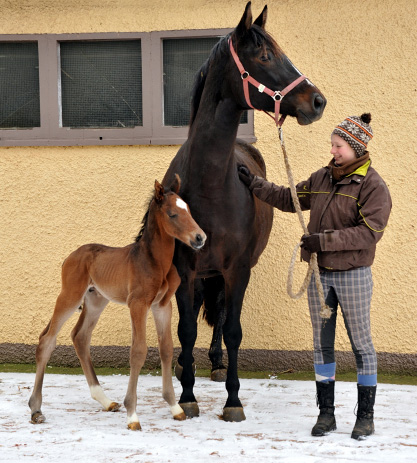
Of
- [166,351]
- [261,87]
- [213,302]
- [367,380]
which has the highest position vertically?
[261,87]

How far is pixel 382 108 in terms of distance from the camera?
18.4ft

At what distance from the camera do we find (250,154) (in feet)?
18.0

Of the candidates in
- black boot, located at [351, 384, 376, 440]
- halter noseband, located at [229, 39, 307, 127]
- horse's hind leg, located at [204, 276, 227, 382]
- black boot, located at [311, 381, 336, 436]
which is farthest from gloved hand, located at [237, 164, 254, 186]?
black boot, located at [351, 384, 376, 440]

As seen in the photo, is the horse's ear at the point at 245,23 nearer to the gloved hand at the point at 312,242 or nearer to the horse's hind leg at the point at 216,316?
the gloved hand at the point at 312,242

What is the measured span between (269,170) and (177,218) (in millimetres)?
2160

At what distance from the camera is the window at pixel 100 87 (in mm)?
5828

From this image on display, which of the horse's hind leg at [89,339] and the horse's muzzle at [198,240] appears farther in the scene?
the horse's hind leg at [89,339]

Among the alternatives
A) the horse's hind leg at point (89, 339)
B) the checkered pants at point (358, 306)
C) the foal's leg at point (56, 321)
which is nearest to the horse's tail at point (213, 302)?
the horse's hind leg at point (89, 339)

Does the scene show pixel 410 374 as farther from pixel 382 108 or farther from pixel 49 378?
pixel 49 378

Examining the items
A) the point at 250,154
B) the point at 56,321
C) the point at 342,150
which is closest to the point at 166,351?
the point at 56,321

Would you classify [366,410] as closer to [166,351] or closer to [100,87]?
[166,351]

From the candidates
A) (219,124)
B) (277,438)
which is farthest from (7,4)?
(277,438)

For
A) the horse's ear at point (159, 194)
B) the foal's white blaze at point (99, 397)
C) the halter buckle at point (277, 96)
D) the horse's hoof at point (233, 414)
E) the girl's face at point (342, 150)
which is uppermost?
the halter buckle at point (277, 96)

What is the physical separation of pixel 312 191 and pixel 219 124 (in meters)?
0.74
